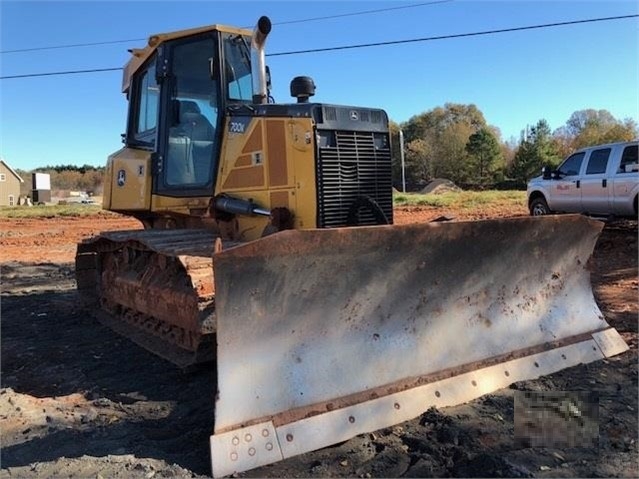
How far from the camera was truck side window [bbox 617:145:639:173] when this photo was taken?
38.1ft

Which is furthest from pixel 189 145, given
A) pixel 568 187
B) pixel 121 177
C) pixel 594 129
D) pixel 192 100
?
pixel 594 129

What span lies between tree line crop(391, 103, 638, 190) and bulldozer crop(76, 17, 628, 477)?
52.7m

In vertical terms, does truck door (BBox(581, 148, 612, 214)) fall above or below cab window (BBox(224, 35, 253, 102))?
below

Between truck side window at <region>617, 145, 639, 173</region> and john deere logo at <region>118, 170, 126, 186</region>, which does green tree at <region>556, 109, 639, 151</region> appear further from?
john deere logo at <region>118, 170, 126, 186</region>

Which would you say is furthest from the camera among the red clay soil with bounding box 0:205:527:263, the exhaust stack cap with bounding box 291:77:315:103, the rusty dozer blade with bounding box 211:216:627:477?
the red clay soil with bounding box 0:205:527:263

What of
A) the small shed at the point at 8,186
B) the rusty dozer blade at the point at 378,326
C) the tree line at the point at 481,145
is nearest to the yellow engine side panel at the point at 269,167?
the rusty dozer blade at the point at 378,326

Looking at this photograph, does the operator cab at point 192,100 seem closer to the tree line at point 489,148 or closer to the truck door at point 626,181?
the truck door at point 626,181

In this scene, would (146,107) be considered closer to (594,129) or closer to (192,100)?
(192,100)

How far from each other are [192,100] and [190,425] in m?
3.50

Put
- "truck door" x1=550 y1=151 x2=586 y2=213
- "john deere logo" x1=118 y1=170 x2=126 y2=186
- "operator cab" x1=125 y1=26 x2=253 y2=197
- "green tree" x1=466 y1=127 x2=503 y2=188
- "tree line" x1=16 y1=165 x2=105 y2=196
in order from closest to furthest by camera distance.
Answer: "operator cab" x1=125 y1=26 x2=253 y2=197 → "john deere logo" x1=118 y1=170 x2=126 y2=186 → "truck door" x1=550 y1=151 x2=586 y2=213 → "green tree" x1=466 y1=127 x2=503 y2=188 → "tree line" x1=16 y1=165 x2=105 y2=196

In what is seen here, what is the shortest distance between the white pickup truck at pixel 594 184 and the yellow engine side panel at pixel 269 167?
8.86m

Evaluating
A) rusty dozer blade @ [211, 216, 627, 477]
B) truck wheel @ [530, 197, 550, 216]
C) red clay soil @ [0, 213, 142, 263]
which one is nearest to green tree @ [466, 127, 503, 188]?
red clay soil @ [0, 213, 142, 263]

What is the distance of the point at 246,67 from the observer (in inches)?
237

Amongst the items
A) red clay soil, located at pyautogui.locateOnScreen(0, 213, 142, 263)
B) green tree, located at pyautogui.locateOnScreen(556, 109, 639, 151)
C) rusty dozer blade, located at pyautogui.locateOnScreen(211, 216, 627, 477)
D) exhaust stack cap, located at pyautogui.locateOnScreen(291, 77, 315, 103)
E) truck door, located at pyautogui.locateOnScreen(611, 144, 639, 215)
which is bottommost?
red clay soil, located at pyautogui.locateOnScreen(0, 213, 142, 263)
